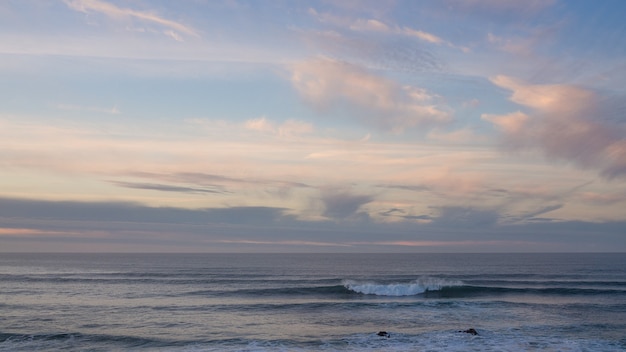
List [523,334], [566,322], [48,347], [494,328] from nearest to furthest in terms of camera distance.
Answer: [48,347]
[523,334]
[494,328]
[566,322]

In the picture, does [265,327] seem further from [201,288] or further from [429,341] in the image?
[201,288]

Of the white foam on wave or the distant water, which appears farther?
the white foam on wave

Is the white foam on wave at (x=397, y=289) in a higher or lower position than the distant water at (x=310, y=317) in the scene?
higher

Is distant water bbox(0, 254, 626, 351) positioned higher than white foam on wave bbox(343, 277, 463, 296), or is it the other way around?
white foam on wave bbox(343, 277, 463, 296)

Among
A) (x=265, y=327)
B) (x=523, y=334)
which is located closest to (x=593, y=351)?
(x=523, y=334)

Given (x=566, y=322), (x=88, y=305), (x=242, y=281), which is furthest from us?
(x=242, y=281)

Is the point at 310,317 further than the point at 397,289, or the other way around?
the point at 397,289

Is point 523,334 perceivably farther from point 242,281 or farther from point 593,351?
point 242,281

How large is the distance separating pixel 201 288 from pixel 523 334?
31.1 m

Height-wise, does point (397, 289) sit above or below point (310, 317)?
above

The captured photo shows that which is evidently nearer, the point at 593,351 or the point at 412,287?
the point at 593,351

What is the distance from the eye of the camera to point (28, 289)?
44.7 m

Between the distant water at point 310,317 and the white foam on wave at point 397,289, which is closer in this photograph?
the distant water at point 310,317

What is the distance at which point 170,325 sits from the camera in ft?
88.8
